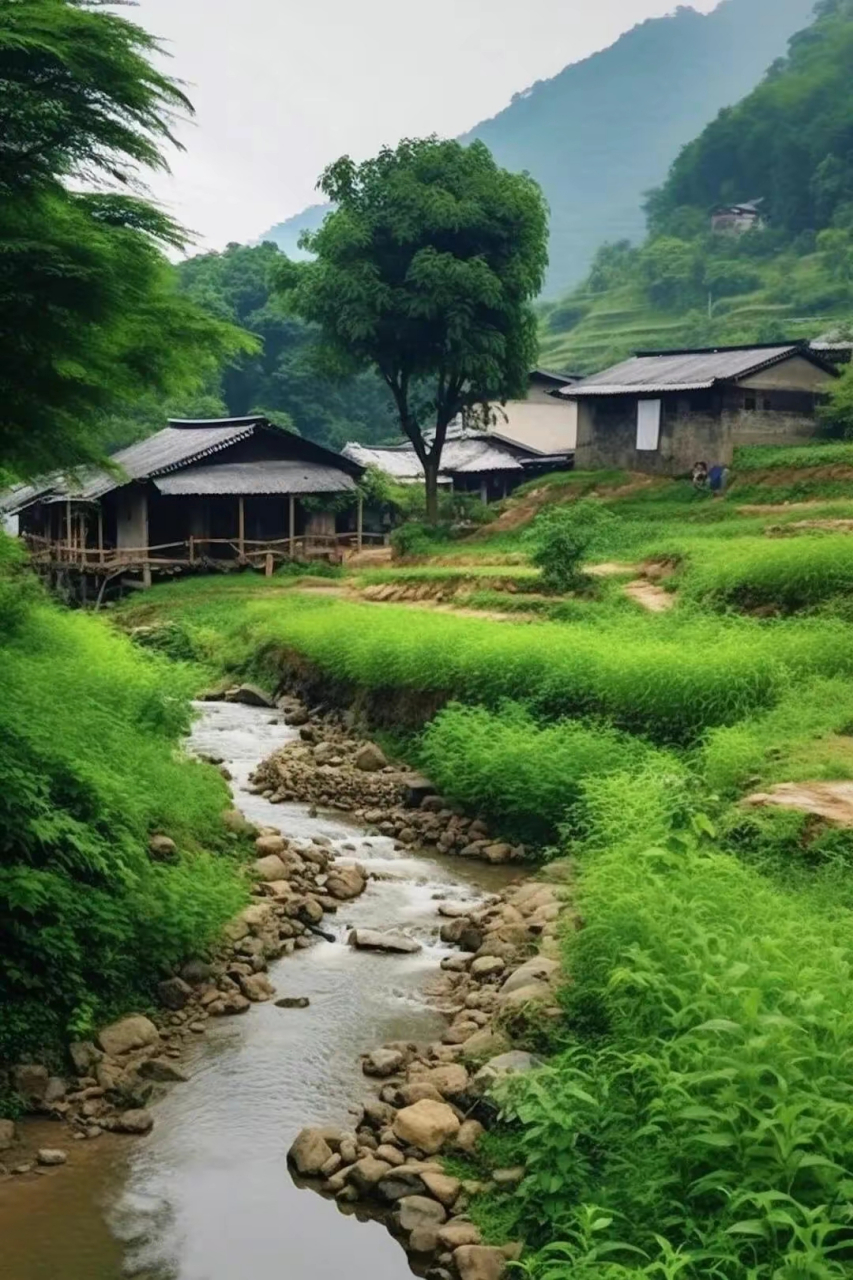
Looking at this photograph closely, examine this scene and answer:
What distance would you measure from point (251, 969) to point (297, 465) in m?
30.1

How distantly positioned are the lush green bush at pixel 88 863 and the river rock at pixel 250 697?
311 inches

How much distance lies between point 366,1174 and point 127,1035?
2711mm

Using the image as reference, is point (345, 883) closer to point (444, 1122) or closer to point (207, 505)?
point (444, 1122)

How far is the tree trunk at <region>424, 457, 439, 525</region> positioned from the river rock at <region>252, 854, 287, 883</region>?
85.8ft

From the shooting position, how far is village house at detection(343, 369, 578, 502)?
4722cm

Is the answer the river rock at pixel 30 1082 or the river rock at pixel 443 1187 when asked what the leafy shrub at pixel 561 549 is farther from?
the river rock at pixel 443 1187

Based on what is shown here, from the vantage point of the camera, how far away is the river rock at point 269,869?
13.2 m

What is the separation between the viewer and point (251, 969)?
36.6 feet

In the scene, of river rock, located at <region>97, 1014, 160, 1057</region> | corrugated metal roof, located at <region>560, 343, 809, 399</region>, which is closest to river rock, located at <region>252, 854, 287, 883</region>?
river rock, located at <region>97, 1014, 160, 1057</region>

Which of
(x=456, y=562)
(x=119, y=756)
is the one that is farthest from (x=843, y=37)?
(x=119, y=756)

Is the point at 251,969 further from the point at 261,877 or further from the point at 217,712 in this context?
the point at 217,712

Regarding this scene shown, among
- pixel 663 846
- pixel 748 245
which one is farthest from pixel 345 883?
pixel 748 245

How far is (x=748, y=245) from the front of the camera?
74.9m

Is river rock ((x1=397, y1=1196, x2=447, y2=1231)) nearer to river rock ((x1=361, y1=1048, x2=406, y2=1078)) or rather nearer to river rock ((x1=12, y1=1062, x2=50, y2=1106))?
river rock ((x1=361, y1=1048, x2=406, y2=1078))
